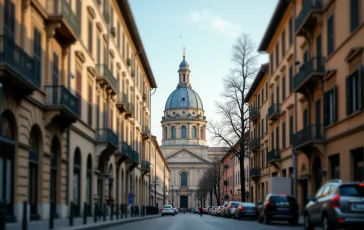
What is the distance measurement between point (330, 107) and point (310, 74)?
A: 1883mm

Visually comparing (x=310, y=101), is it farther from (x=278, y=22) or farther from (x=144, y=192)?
(x=144, y=192)

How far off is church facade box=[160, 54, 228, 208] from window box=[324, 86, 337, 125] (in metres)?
131

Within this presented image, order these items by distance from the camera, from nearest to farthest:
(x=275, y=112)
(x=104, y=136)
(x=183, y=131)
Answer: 1. (x=104, y=136)
2. (x=275, y=112)
3. (x=183, y=131)

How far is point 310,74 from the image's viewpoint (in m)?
29.3

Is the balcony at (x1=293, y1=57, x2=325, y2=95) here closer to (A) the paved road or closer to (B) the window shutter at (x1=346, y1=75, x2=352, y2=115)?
(B) the window shutter at (x1=346, y1=75, x2=352, y2=115)

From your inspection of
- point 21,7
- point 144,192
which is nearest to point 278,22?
point 21,7

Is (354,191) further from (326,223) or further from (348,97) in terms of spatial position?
(348,97)

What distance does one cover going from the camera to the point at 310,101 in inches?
1271

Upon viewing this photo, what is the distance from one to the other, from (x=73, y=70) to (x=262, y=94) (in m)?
28.4

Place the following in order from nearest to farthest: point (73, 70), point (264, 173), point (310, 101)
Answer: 1. point (73, 70)
2. point (310, 101)
3. point (264, 173)

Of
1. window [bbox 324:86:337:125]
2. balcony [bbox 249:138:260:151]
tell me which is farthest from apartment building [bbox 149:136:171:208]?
window [bbox 324:86:337:125]

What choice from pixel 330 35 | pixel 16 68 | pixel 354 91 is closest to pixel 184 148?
pixel 330 35

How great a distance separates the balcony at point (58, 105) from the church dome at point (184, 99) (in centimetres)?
13917

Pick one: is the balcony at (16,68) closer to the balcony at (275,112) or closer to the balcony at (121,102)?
the balcony at (121,102)
